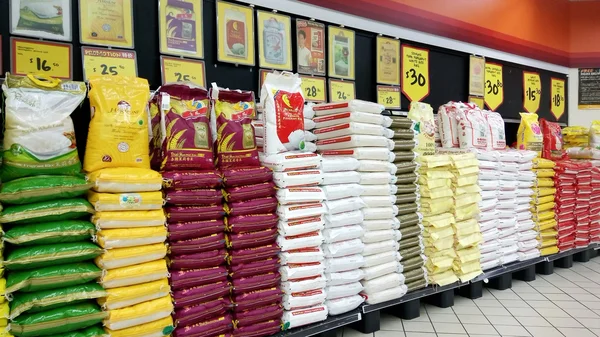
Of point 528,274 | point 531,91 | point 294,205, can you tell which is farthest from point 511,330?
point 531,91

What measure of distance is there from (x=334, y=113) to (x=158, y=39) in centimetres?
131

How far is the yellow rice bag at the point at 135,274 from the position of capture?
2.12 m

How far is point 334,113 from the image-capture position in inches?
127

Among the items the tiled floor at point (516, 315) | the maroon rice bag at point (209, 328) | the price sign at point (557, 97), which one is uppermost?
the price sign at point (557, 97)

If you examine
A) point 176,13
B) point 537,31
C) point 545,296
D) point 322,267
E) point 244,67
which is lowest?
point 545,296

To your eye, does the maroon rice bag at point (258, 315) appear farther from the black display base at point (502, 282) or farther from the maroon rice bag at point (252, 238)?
the black display base at point (502, 282)

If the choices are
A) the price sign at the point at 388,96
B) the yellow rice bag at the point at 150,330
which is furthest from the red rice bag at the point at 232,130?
the price sign at the point at 388,96

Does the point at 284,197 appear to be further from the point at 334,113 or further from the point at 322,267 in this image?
the point at 334,113

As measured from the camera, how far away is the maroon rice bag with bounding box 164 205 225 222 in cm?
238

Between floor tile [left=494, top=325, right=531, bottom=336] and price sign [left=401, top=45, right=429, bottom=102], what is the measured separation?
2.36m

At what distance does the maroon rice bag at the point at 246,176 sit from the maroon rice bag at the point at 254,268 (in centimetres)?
46

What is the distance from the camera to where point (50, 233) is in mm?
1994

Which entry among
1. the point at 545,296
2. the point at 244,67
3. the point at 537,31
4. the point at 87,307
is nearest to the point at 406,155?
the point at 244,67

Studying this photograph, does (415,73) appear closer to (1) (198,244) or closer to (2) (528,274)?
(2) (528,274)
